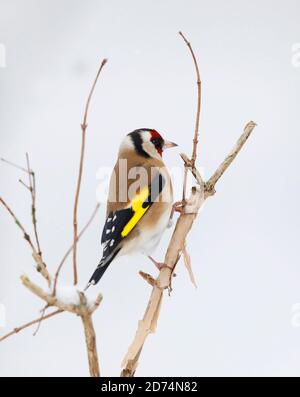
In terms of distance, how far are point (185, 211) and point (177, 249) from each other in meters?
0.07

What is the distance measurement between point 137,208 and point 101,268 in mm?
188

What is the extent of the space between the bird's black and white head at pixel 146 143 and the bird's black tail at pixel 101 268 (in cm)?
24

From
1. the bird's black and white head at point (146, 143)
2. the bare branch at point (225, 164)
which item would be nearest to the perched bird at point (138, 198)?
the bird's black and white head at point (146, 143)

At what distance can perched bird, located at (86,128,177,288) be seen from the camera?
38.1 inches

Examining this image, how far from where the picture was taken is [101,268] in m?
0.84

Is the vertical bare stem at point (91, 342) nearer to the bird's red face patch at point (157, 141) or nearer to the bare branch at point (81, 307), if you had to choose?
the bare branch at point (81, 307)

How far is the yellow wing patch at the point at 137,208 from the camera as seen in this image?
975mm

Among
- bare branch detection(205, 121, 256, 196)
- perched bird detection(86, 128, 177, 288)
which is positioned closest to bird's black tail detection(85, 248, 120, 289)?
perched bird detection(86, 128, 177, 288)

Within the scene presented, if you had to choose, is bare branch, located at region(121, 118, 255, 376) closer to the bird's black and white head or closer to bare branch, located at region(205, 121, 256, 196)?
bare branch, located at region(205, 121, 256, 196)
